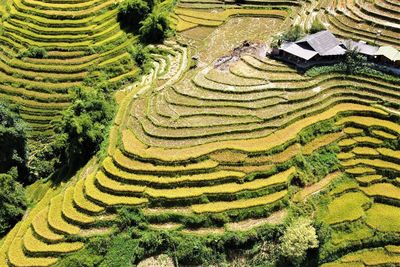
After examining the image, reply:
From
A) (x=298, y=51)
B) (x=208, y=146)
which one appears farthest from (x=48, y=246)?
(x=298, y=51)

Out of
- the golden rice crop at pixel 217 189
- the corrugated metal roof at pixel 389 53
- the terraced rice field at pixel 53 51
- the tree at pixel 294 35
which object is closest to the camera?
the golden rice crop at pixel 217 189

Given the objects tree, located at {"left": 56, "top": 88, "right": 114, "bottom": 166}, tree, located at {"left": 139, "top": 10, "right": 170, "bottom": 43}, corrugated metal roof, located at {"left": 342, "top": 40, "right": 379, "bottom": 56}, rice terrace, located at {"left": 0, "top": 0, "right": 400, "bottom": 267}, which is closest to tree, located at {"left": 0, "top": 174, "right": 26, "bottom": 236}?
rice terrace, located at {"left": 0, "top": 0, "right": 400, "bottom": 267}

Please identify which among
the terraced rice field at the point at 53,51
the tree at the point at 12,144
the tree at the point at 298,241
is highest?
the terraced rice field at the point at 53,51

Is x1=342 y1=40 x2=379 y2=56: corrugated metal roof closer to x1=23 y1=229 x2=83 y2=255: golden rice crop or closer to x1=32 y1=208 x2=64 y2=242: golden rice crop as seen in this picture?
x1=23 y1=229 x2=83 y2=255: golden rice crop

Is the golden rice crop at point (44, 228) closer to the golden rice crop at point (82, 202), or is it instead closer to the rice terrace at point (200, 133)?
the rice terrace at point (200, 133)

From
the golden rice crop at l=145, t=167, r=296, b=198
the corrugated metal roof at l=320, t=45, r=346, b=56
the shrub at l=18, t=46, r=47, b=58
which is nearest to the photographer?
the golden rice crop at l=145, t=167, r=296, b=198

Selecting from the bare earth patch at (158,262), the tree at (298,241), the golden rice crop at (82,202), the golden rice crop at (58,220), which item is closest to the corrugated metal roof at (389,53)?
the tree at (298,241)
